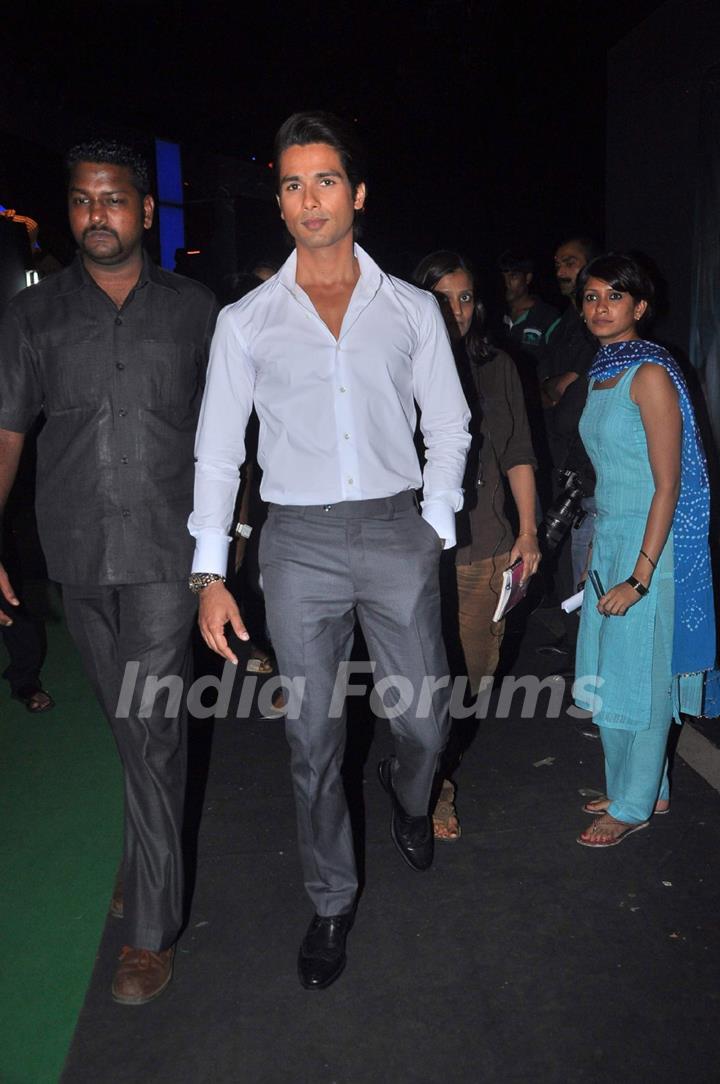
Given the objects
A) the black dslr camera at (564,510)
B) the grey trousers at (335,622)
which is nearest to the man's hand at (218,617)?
the grey trousers at (335,622)

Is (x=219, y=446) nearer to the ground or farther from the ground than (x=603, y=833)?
farther from the ground

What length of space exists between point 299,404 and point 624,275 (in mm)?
1378

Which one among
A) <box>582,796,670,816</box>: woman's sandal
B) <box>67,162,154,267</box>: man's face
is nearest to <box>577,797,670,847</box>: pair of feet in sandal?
<box>582,796,670,816</box>: woman's sandal

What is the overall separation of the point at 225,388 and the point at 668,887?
79.5 inches

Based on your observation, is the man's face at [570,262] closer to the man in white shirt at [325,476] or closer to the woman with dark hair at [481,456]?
the woman with dark hair at [481,456]

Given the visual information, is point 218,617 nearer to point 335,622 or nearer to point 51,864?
point 335,622

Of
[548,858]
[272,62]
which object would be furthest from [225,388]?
[272,62]

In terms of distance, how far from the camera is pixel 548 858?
3357 millimetres

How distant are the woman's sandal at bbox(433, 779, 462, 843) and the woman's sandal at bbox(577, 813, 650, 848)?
16.9 inches

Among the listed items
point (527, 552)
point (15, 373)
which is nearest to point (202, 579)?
point (15, 373)

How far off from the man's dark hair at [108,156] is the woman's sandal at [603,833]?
249 centimetres

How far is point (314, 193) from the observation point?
2637mm

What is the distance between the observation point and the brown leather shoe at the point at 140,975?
2693 mm

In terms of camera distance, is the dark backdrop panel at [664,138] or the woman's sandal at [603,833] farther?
the dark backdrop panel at [664,138]
